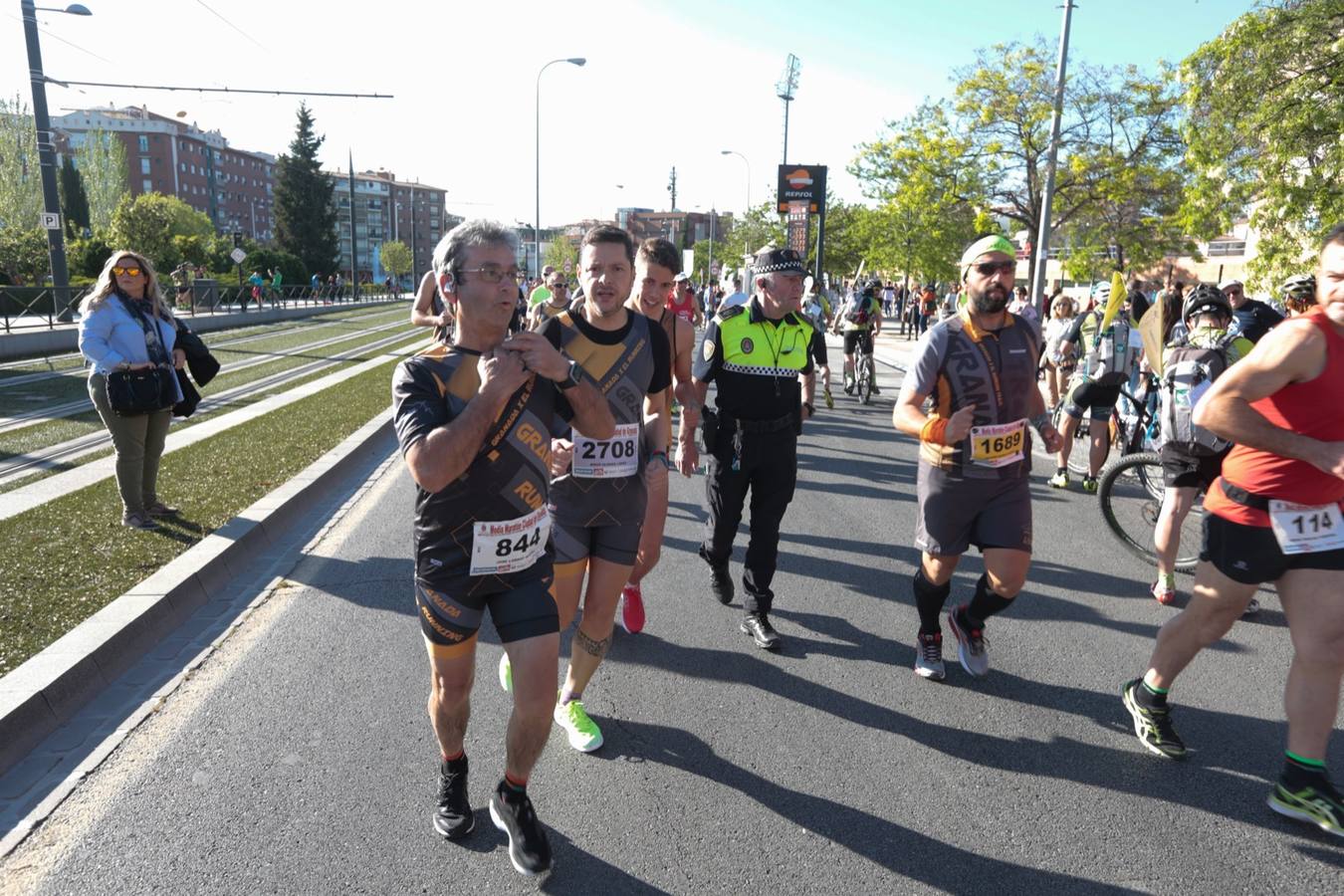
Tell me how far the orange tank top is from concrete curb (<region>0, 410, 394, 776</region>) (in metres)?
4.44

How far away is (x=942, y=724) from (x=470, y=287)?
8.49 feet

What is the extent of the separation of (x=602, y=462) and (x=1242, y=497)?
220 centimetres

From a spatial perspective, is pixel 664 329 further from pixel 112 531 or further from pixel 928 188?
pixel 928 188

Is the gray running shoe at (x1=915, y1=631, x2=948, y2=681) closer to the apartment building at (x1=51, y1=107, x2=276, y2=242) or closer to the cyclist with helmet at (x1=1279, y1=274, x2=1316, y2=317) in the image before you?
the cyclist with helmet at (x1=1279, y1=274, x2=1316, y2=317)

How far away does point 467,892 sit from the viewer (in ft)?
8.43

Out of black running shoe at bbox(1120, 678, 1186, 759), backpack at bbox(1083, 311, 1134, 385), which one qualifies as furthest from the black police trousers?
backpack at bbox(1083, 311, 1134, 385)

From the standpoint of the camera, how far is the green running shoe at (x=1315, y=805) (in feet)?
9.36

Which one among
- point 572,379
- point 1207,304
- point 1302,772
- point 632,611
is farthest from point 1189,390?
point 572,379

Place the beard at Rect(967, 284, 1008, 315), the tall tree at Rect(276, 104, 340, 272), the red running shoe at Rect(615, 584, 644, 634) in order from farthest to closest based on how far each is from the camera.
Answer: the tall tree at Rect(276, 104, 340, 272)
the red running shoe at Rect(615, 584, 644, 634)
the beard at Rect(967, 284, 1008, 315)

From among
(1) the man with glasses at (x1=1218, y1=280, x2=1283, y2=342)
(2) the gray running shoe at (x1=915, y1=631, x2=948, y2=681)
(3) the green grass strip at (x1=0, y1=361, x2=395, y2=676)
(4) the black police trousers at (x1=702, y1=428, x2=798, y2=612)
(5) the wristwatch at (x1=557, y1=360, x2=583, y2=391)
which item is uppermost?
(1) the man with glasses at (x1=1218, y1=280, x2=1283, y2=342)

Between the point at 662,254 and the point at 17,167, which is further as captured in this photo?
the point at 17,167

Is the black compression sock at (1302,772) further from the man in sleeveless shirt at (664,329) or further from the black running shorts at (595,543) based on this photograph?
the man in sleeveless shirt at (664,329)

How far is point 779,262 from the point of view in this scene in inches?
175

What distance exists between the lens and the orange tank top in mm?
2756
